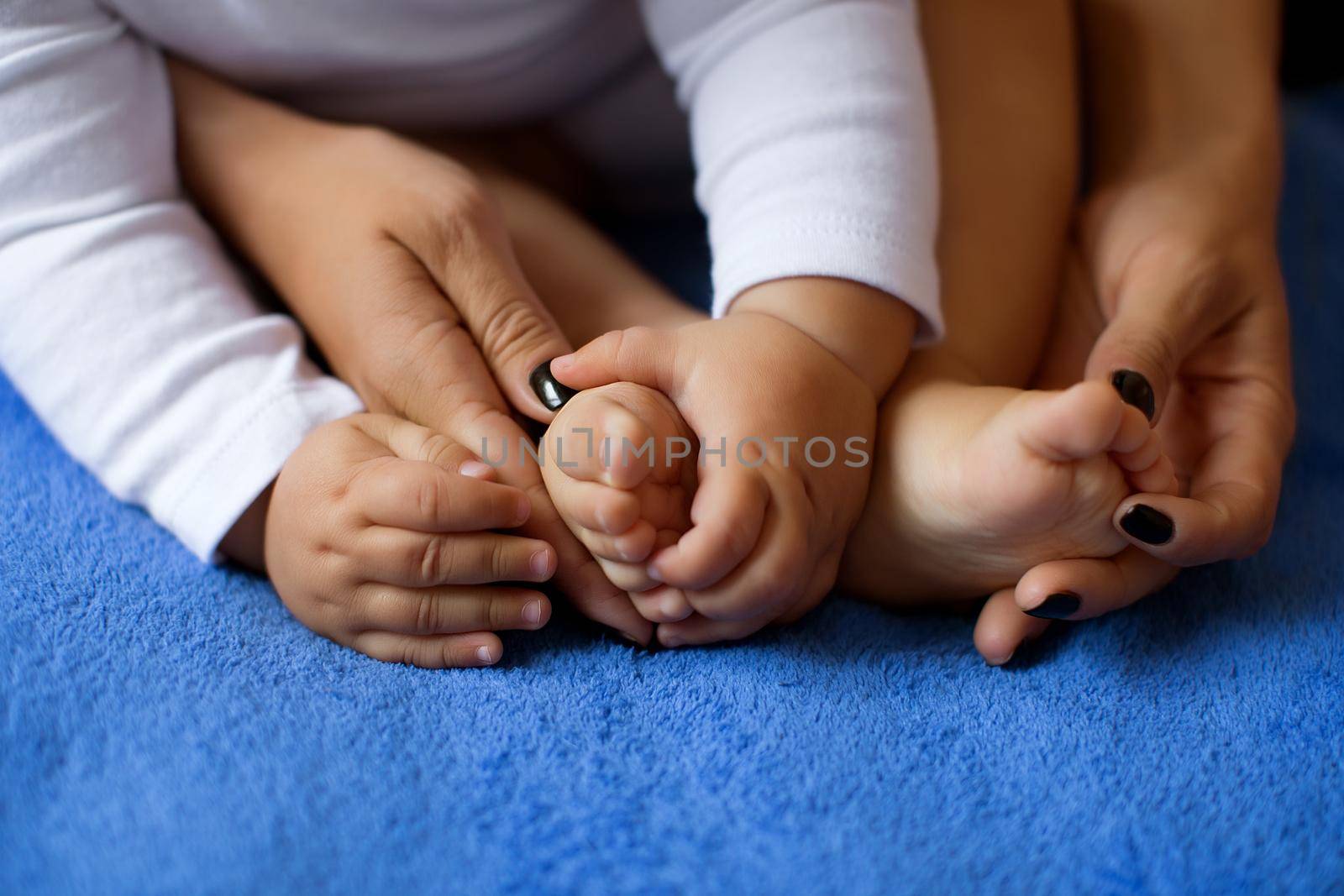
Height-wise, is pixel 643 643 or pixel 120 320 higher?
pixel 120 320

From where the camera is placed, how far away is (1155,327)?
25.4 inches

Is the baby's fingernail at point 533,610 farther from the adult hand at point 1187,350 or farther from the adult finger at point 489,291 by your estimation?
the adult hand at point 1187,350

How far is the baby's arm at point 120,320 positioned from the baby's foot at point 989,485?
333mm

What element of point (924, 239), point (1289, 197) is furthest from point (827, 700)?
point (1289, 197)

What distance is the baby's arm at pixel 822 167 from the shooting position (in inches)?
24.8

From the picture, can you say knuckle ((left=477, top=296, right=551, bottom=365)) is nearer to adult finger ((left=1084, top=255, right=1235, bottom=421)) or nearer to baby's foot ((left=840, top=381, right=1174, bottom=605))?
baby's foot ((left=840, top=381, right=1174, bottom=605))

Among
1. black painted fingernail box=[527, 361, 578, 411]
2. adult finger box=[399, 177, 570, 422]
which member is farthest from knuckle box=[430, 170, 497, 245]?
black painted fingernail box=[527, 361, 578, 411]

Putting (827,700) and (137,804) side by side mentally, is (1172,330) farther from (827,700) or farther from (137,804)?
(137,804)

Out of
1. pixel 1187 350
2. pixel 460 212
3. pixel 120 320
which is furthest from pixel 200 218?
pixel 1187 350

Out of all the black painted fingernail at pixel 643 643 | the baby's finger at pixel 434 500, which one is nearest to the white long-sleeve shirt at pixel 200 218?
the baby's finger at pixel 434 500

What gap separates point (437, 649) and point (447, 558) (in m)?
0.06

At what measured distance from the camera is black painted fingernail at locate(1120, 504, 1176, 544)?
0.54 m

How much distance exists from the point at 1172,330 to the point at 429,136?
0.58 metres

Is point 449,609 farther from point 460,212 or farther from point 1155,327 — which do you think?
point 1155,327
